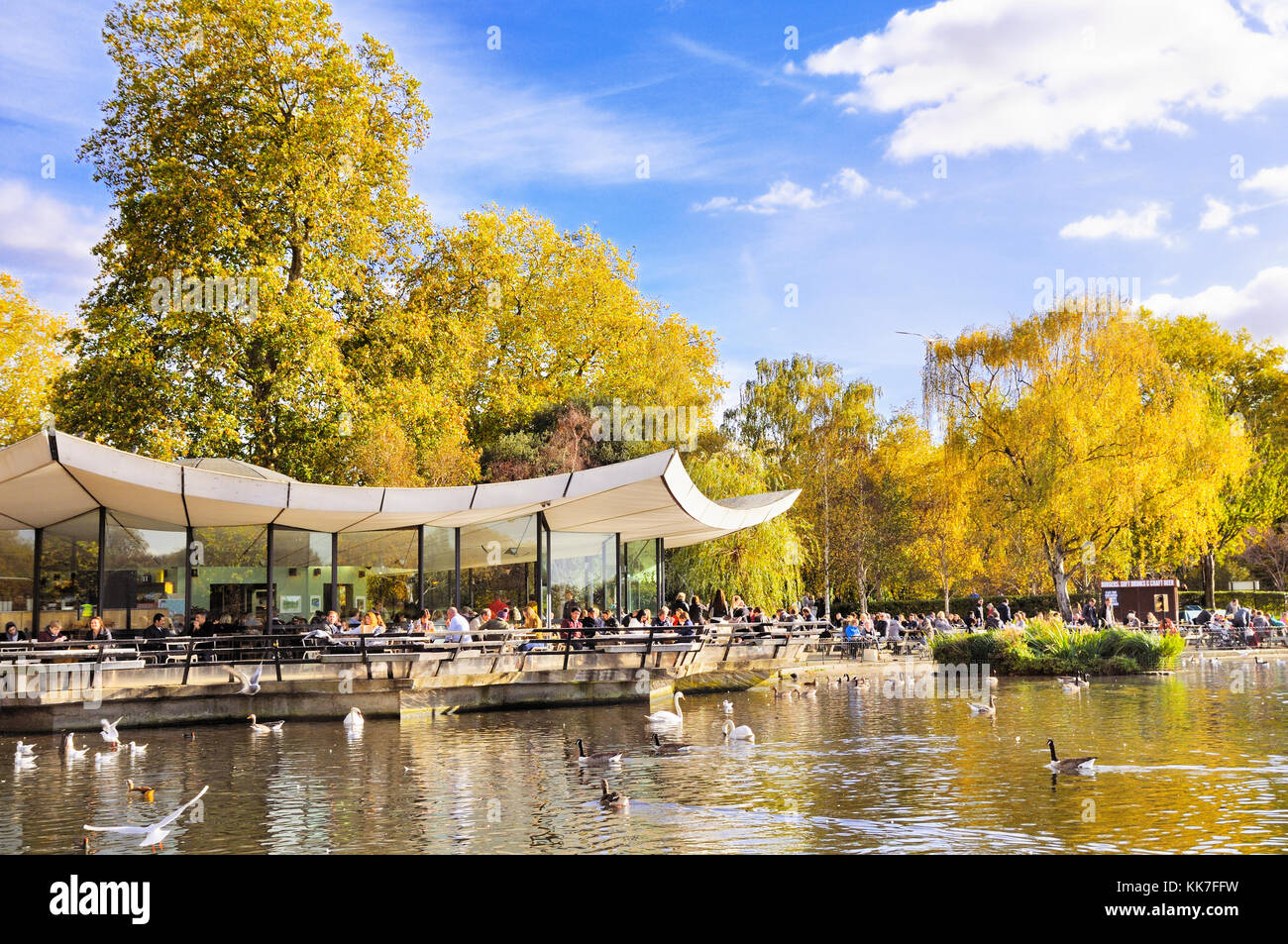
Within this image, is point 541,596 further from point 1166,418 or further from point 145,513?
point 1166,418

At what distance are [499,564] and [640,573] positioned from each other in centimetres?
621

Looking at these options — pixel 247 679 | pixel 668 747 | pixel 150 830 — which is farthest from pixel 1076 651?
pixel 150 830

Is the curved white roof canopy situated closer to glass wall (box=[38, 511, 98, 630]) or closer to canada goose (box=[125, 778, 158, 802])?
glass wall (box=[38, 511, 98, 630])

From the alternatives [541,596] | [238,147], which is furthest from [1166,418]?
[238,147]

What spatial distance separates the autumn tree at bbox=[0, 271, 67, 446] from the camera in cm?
3925

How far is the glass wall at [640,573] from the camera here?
3192cm

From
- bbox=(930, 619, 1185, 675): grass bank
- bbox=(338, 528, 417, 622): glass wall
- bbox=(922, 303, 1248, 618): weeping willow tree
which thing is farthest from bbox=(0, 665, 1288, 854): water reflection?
bbox=(922, 303, 1248, 618): weeping willow tree

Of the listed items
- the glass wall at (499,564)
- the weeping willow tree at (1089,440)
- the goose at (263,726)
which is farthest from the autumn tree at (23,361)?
the weeping willow tree at (1089,440)

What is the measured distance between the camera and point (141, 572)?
23875 mm

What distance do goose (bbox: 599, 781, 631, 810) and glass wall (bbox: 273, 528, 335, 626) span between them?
1459 cm
